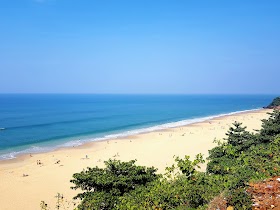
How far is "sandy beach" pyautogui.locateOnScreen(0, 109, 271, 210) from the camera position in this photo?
829 inches

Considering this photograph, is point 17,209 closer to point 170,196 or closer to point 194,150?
point 170,196

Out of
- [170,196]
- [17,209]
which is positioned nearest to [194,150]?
[17,209]

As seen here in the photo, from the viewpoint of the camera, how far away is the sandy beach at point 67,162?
69.1 ft

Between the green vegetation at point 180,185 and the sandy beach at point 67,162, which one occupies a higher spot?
the green vegetation at point 180,185

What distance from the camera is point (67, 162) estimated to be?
31234 millimetres

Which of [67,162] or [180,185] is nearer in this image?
[180,185]

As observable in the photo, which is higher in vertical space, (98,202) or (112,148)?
(98,202)

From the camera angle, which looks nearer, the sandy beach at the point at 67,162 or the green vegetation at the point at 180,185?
the green vegetation at the point at 180,185

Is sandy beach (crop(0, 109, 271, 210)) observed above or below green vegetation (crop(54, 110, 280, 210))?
below

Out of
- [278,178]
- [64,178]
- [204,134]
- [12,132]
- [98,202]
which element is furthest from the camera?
[12,132]

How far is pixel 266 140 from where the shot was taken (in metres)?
18.0

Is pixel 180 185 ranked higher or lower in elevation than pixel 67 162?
higher

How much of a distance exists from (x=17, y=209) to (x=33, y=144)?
26.3 meters

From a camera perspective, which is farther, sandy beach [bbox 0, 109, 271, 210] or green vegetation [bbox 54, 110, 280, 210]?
sandy beach [bbox 0, 109, 271, 210]
